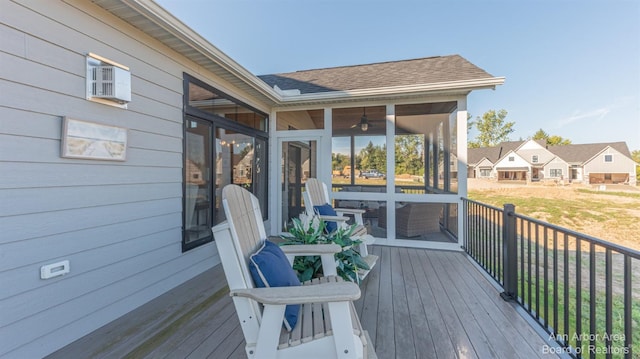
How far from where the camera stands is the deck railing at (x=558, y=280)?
1445mm

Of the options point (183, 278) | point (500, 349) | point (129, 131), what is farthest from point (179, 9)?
point (500, 349)

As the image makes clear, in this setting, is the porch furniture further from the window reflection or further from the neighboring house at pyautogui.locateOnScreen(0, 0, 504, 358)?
the window reflection

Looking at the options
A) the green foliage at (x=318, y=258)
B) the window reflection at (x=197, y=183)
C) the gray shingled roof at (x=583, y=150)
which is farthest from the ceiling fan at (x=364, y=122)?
the gray shingled roof at (x=583, y=150)

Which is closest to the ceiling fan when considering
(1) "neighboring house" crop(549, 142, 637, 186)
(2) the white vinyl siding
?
(2) the white vinyl siding

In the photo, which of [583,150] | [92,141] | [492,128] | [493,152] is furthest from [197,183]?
[492,128]

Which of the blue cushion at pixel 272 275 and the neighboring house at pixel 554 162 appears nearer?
the blue cushion at pixel 272 275

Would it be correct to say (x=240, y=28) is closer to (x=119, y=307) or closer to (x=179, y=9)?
(x=179, y=9)

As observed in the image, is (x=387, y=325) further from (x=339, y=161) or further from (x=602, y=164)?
(x=602, y=164)

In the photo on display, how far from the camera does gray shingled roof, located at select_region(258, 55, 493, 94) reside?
4.41 meters

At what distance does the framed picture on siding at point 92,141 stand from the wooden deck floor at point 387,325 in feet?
4.58

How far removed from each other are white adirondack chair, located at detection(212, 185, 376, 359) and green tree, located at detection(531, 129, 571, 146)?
43949 millimetres

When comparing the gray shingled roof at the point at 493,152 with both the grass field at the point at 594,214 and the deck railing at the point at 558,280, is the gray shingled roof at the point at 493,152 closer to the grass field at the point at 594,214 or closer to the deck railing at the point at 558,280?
the grass field at the point at 594,214

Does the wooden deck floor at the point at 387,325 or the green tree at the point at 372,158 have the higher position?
the green tree at the point at 372,158

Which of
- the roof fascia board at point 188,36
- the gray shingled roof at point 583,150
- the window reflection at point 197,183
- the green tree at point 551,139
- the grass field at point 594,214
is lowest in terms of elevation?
the grass field at point 594,214
